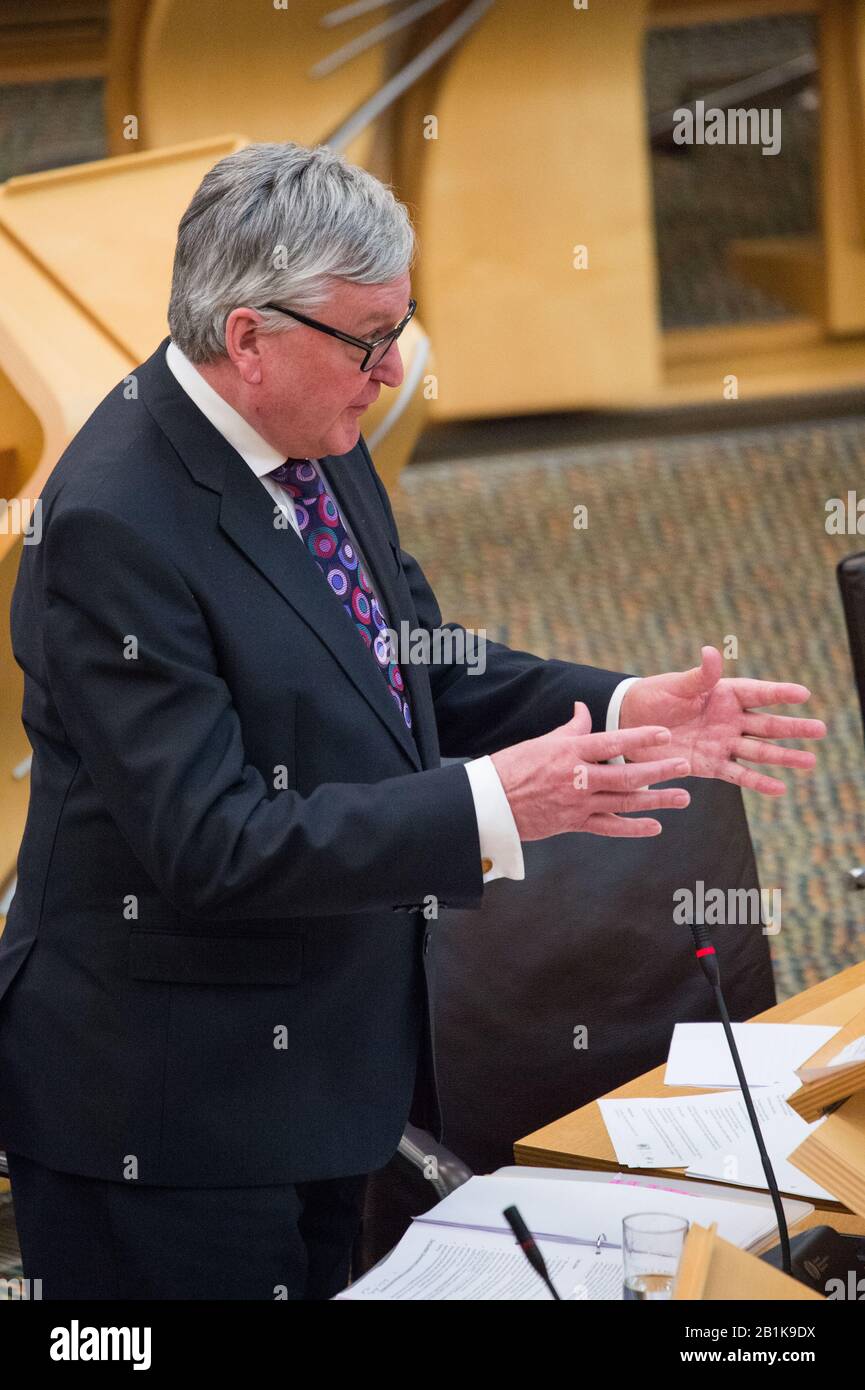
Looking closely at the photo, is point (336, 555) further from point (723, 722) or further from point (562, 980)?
point (562, 980)

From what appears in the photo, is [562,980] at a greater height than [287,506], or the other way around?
[287,506]

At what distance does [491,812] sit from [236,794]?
23 cm

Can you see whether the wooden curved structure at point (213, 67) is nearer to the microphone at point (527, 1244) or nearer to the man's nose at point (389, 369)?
the man's nose at point (389, 369)

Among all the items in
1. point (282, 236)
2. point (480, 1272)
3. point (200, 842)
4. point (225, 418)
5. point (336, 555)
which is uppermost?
point (282, 236)

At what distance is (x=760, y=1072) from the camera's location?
1.97m

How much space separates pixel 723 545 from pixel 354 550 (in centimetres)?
509

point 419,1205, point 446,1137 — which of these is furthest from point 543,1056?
point 419,1205

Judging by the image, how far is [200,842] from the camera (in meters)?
1.45

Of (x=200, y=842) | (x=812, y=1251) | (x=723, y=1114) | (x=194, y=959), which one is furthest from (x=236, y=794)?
(x=723, y=1114)

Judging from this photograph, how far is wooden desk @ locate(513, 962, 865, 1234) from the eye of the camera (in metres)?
1.67

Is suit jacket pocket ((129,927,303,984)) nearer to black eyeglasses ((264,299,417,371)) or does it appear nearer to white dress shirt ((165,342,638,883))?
white dress shirt ((165,342,638,883))

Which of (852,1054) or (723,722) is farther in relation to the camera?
(723,722)

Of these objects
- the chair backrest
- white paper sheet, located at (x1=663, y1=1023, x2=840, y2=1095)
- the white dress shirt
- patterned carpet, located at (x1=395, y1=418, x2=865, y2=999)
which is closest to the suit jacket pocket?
the white dress shirt

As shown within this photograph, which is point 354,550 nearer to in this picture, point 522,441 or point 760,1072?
point 760,1072
